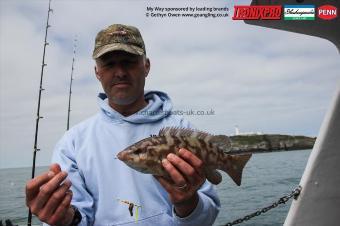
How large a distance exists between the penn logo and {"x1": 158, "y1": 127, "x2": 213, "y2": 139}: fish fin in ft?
7.44

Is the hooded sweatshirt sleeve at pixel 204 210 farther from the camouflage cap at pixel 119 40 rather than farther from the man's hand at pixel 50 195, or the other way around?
the man's hand at pixel 50 195

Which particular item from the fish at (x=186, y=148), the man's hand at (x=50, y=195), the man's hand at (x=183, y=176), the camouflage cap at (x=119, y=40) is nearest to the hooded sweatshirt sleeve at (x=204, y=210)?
the man's hand at (x=183, y=176)

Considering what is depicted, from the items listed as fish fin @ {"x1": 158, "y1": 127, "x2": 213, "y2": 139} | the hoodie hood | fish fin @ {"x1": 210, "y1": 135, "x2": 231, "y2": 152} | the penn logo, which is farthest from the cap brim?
the penn logo

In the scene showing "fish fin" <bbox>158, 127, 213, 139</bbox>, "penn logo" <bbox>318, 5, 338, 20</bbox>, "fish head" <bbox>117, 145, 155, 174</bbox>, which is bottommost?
"fish head" <bbox>117, 145, 155, 174</bbox>

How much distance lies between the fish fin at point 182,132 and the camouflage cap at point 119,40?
0.87 meters

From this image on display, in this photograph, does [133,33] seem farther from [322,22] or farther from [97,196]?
[322,22]

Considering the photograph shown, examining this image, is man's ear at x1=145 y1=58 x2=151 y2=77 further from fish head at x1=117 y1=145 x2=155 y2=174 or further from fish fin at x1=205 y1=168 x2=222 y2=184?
fish fin at x1=205 y1=168 x2=222 y2=184

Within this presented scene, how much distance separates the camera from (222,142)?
3.70 metres

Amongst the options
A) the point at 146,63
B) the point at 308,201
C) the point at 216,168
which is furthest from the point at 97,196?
the point at 308,201

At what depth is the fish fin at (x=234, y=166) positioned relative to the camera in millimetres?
3670

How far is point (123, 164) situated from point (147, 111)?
0.67 meters

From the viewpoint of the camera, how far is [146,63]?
4109 millimetres

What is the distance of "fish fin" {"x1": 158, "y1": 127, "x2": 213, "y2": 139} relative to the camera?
3.47m

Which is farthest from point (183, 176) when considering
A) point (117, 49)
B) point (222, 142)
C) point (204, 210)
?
point (117, 49)
